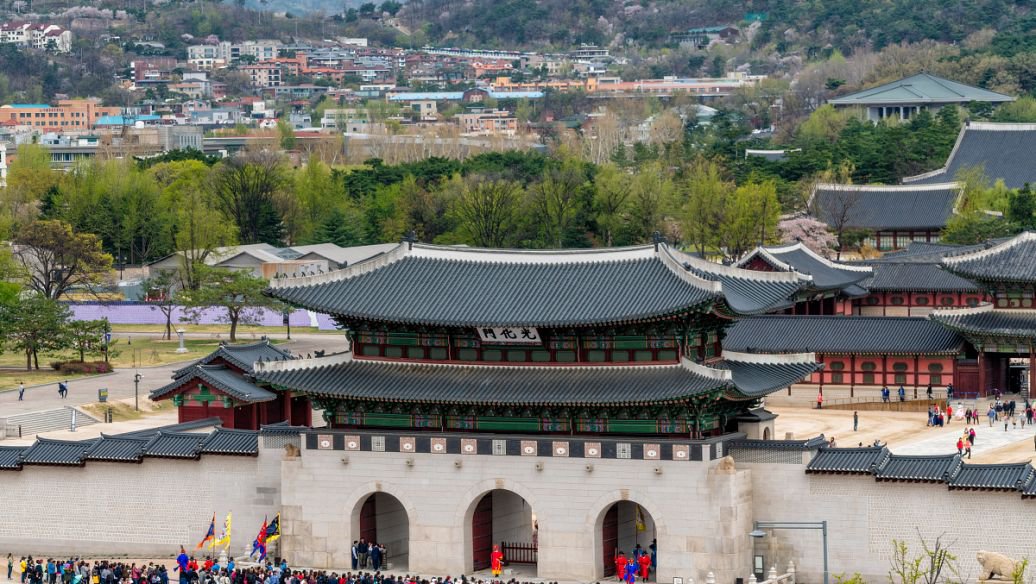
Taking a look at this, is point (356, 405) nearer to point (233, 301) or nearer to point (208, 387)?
point (208, 387)

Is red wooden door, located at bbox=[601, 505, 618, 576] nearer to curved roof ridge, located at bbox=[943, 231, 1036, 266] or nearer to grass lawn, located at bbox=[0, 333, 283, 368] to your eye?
curved roof ridge, located at bbox=[943, 231, 1036, 266]

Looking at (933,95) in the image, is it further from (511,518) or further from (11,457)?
(11,457)

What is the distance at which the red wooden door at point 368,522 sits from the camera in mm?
60031

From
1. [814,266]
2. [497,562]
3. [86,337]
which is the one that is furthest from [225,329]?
[497,562]

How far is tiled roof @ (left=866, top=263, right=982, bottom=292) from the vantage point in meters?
104

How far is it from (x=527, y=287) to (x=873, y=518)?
12109mm

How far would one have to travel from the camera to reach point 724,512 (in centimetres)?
5525

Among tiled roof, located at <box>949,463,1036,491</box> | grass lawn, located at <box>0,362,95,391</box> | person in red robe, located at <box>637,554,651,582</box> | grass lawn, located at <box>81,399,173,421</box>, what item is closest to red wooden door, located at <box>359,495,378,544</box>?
person in red robe, located at <box>637,554,651,582</box>

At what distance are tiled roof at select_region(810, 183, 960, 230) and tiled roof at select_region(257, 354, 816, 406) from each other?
70.0 meters

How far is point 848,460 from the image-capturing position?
5553 cm

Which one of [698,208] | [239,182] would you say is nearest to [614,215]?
[698,208]

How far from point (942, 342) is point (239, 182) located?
77846 millimetres

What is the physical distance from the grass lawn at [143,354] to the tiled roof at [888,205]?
3924 cm

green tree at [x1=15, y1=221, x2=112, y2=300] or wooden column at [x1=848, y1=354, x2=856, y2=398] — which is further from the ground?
green tree at [x1=15, y1=221, x2=112, y2=300]
